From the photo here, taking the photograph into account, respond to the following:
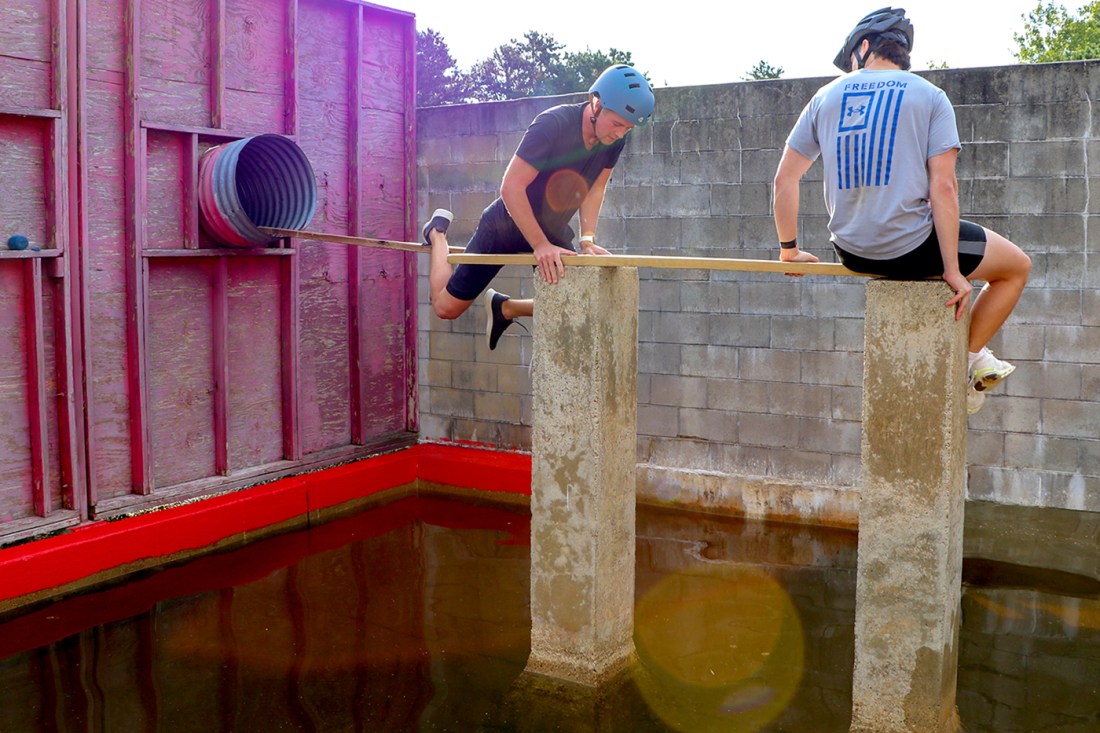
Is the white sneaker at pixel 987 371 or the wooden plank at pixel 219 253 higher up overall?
the wooden plank at pixel 219 253

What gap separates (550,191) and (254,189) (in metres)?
2.68

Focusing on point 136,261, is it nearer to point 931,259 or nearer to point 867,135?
point 867,135

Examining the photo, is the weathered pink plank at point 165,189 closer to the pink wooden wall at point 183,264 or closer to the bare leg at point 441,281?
the pink wooden wall at point 183,264

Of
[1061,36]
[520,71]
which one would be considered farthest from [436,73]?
[1061,36]

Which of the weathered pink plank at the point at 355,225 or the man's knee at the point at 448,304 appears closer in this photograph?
the man's knee at the point at 448,304

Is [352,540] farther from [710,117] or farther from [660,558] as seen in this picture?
[710,117]

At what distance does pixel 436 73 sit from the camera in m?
34.7

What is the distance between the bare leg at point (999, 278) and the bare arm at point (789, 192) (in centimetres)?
61

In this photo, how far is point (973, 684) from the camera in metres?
4.13

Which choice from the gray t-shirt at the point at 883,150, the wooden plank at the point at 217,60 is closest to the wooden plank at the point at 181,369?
the wooden plank at the point at 217,60

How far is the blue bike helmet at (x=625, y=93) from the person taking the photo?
4.02 meters

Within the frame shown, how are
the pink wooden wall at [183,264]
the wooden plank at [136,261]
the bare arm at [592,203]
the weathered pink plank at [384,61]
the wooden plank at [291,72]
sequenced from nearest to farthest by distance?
the bare arm at [592,203], the pink wooden wall at [183,264], the wooden plank at [136,261], the wooden plank at [291,72], the weathered pink plank at [384,61]

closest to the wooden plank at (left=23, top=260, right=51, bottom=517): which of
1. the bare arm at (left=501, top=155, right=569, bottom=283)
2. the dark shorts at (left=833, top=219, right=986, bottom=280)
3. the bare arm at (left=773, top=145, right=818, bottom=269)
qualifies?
the bare arm at (left=501, top=155, right=569, bottom=283)

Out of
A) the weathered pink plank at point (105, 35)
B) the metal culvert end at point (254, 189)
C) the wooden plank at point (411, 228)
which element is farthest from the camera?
the wooden plank at point (411, 228)
